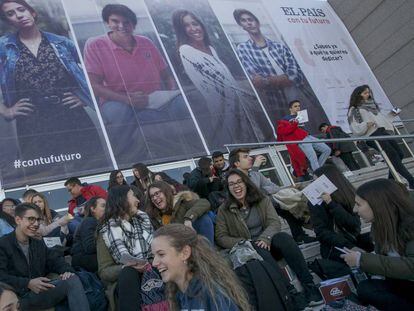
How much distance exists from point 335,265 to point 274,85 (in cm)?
684

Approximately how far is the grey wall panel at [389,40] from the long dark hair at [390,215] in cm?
881

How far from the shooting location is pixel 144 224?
3086 millimetres

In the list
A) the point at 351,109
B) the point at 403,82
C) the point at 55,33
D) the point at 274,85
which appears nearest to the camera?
the point at 351,109

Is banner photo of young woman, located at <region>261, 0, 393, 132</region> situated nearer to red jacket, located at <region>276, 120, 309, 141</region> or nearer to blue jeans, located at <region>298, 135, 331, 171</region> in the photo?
blue jeans, located at <region>298, 135, 331, 171</region>

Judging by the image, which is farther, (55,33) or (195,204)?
(55,33)

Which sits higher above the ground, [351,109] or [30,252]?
[351,109]

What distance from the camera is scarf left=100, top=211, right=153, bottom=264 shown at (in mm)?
2900

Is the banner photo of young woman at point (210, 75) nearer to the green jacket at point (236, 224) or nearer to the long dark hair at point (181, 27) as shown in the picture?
the long dark hair at point (181, 27)

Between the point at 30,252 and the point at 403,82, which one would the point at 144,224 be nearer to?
the point at 30,252

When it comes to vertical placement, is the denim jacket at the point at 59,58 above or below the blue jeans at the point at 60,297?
above

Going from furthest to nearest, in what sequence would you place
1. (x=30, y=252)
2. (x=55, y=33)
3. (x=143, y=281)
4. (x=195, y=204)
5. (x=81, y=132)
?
1. (x=55, y=33)
2. (x=81, y=132)
3. (x=195, y=204)
4. (x=30, y=252)
5. (x=143, y=281)

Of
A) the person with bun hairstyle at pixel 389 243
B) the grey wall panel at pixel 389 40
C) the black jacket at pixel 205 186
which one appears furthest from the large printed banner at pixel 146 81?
the person with bun hairstyle at pixel 389 243

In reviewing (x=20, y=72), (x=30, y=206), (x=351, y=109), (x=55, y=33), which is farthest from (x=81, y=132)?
(x=351, y=109)

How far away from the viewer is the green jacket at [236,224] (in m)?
3.17
